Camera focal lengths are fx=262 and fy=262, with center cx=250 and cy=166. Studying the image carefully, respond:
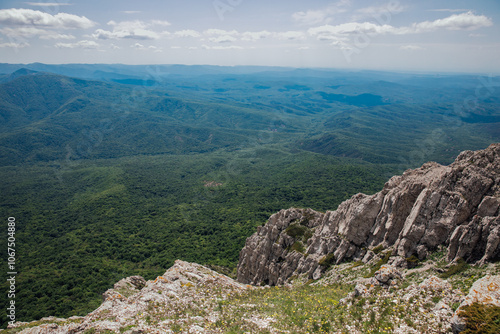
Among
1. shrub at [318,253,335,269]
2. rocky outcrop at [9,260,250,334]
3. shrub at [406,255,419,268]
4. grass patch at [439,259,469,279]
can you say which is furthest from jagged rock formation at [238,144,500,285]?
rocky outcrop at [9,260,250,334]

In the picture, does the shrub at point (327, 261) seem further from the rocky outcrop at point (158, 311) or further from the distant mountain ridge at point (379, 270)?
the rocky outcrop at point (158, 311)

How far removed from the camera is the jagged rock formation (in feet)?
103

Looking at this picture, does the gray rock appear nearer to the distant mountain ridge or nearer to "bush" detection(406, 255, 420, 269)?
the distant mountain ridge

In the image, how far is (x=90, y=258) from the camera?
105250mm

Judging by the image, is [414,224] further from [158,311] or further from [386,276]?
[158,311]

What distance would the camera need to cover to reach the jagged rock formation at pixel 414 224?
31.5 meters

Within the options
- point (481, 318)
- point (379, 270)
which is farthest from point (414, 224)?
point (481, 318)

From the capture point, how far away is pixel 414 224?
37.8 m

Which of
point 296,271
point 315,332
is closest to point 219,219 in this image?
point 296,271

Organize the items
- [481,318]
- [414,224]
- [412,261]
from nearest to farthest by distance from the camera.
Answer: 1. [481,318]
2. [412,261]
3. [414,224]

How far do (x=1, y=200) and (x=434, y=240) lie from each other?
224 m

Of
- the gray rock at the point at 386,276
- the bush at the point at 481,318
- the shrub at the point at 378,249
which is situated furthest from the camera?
the shrub at the point at 378,249

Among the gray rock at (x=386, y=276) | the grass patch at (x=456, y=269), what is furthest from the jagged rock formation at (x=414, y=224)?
the gray rock at (x=386, y=276)

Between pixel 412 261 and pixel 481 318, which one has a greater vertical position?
pixel 481 318
